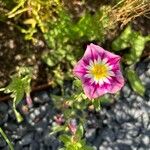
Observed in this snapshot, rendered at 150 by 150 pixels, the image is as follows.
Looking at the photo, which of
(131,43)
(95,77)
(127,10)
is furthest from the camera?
(131,43)

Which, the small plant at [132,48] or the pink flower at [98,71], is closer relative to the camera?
the pink flower at [98,71]

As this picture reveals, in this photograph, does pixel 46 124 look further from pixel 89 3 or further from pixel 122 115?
pixel 89 3

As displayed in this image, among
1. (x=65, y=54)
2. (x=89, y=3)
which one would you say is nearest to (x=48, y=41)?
(x=65, y=54)

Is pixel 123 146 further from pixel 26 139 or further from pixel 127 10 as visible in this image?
pixel 127 10

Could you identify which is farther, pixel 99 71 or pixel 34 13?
pixel 34 13

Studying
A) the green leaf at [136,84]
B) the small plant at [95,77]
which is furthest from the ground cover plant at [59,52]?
the small plant at [95,77]

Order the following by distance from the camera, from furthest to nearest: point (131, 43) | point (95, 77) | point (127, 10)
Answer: point (131, 43) < point (127, 10) < point (95, 77)

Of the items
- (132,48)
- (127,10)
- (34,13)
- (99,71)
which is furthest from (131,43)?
(99,71)

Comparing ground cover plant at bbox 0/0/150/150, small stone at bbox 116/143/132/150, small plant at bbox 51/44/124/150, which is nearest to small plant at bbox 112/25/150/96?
ground cover plant at bbox 0/0/150/150

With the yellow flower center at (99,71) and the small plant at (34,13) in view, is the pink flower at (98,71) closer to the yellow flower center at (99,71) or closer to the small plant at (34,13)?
the yellow flower center at (99,71)
